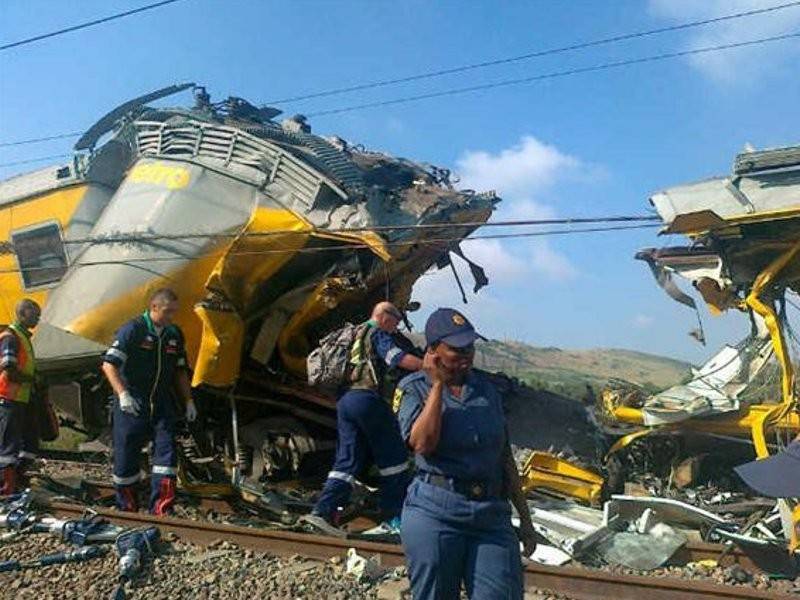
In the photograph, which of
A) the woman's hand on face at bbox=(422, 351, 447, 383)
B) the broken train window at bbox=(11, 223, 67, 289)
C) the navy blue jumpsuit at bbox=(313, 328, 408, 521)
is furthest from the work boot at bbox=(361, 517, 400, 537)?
the broken train window at bbox=(11, 223, 67, 289)

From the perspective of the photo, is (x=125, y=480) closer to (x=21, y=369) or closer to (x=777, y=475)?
(x=21, y=369)

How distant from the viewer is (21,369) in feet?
23.6

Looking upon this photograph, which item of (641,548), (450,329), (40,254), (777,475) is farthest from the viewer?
(40,254)

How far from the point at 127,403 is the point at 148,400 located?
269mm

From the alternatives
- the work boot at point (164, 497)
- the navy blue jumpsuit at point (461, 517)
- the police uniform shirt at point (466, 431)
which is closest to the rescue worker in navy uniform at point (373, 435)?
the work boot at point (164, 497)

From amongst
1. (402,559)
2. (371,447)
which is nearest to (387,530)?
(371,447)

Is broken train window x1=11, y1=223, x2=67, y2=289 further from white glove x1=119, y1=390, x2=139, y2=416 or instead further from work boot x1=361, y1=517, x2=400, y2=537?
work boot x1=361, y1=517, x2=400, y2=537

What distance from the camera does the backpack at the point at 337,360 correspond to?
618cm

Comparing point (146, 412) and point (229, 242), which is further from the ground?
point (229, 242)

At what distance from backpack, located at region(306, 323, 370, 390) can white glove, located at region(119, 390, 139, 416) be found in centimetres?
131

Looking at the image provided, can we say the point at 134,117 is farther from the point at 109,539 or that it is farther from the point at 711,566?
the point at 711,566

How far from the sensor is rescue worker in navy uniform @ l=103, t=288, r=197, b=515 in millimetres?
6285

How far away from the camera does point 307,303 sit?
7988 mm

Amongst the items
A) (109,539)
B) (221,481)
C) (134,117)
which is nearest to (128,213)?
(134,117)
